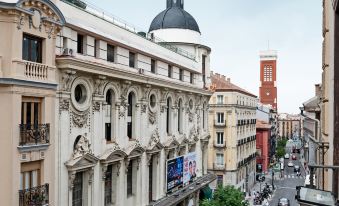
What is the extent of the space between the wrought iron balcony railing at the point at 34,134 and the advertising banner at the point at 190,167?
19.5m

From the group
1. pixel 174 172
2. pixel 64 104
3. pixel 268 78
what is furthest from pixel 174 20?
pixel 268 78

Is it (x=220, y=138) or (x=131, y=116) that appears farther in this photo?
(x=220, y=138)

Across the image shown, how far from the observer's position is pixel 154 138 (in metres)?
30.5

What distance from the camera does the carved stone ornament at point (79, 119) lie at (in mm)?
20972

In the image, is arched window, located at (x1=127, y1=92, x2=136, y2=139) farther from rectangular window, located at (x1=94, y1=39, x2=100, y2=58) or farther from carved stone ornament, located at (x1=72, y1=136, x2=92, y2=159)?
carved stone ornament, located at (x1=72, y1=136, x2=92, y2=159)

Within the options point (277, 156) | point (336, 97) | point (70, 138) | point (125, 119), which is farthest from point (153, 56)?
point (277, 156)

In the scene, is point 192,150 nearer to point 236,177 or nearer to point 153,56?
point 153,56

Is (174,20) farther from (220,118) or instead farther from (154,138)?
(220,118)

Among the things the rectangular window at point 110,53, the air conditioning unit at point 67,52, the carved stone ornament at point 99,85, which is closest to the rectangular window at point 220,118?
the rectangular window at point 110,53

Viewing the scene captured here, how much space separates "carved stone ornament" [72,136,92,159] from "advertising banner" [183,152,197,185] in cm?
1580

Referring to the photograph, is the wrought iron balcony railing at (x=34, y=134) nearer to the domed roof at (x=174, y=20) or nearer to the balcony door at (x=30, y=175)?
the balcony door at (x=30, y=175)

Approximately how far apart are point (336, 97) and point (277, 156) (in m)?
108

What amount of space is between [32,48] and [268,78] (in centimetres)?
13581

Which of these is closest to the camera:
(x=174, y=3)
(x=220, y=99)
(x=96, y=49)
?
(x=96, y=49)
